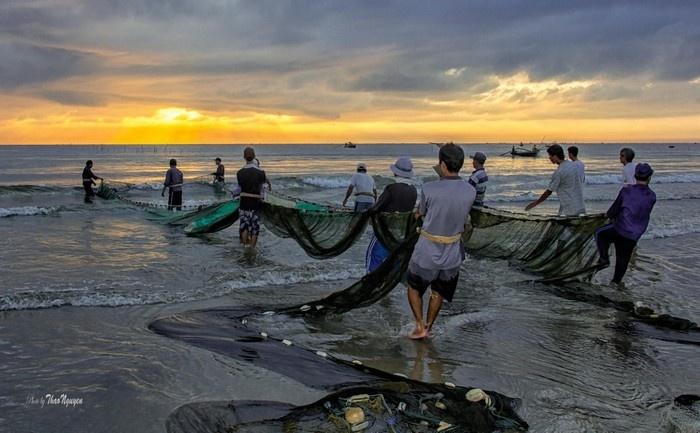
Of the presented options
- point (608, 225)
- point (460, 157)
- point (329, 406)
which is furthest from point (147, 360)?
point (608, 225)

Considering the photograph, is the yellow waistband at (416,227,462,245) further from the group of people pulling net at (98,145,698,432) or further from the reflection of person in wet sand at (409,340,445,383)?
the reflection of person in wet sand at (409,340,445,383)

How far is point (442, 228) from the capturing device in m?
4.82

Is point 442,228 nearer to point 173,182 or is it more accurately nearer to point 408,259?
point 408,259

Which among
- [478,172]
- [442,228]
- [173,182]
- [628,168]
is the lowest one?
[173,182]

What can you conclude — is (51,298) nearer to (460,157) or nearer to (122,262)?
(122,262)

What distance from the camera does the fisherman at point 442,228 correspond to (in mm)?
4738

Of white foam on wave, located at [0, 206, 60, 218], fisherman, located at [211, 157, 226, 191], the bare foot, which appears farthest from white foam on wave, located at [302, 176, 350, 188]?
the bare foot

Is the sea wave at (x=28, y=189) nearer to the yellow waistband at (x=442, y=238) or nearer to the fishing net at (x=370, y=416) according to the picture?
the yellow waistband at (x=442, y=238)

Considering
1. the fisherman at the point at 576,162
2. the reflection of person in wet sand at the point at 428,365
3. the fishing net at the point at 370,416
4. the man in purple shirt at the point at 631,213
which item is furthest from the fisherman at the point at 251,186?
the fishing net at the point at 370,416

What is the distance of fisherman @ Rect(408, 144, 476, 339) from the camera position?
15.5 feet

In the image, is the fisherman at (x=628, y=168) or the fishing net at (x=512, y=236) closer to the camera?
the fishing net at (x=512, y=236)

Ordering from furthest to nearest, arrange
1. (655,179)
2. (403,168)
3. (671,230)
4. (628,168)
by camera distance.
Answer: (655,179)
(671,230)
(628,168)
(403,168)

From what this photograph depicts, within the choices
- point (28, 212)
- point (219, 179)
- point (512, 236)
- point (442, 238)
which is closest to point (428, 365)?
point (442, 238)

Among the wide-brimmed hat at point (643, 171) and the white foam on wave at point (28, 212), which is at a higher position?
the wide-brimmed hat at point (643, 171)
